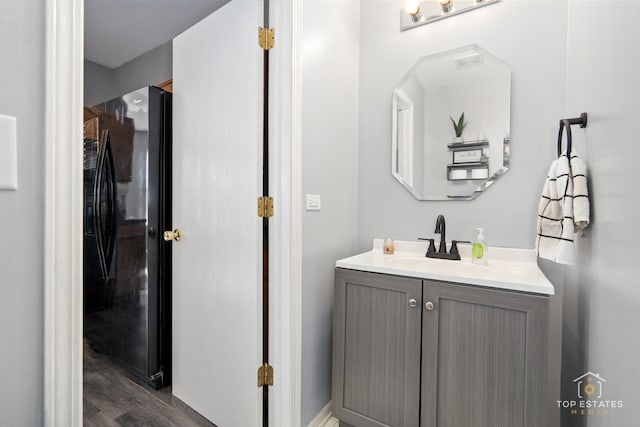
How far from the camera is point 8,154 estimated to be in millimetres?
545

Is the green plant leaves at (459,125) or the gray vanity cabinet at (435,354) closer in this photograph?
the gray vanity cabinet at (435,354)

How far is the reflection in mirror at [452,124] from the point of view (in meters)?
1.61

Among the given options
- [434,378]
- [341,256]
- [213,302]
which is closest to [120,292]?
[213,302]

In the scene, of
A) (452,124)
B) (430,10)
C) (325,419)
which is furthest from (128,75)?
(325,419)

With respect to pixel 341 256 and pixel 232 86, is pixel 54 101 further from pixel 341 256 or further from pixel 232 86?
pixel 341 256

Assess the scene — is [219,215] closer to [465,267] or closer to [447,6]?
[465,267]

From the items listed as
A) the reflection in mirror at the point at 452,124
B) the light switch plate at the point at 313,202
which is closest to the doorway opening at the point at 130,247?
the light switch plate at the point at 313,202

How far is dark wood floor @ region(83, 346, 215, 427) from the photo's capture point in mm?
1666

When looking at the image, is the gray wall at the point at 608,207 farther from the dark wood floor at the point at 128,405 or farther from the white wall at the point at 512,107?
the dark wood floor at the point at 128,405

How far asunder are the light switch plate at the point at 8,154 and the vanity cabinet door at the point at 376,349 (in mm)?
1193

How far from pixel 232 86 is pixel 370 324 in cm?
132

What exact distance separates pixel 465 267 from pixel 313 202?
2.59ft

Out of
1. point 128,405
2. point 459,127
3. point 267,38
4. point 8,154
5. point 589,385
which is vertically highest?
point 267,38

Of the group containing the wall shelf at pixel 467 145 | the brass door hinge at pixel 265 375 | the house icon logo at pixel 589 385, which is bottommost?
the brass door hinge at pixel 265 375
